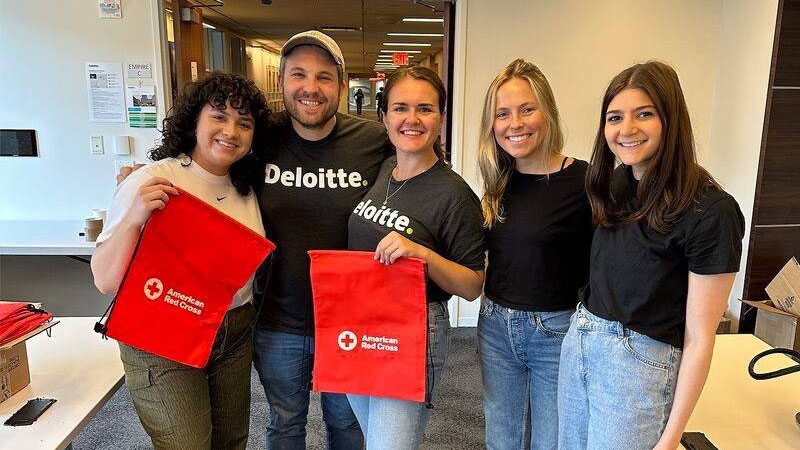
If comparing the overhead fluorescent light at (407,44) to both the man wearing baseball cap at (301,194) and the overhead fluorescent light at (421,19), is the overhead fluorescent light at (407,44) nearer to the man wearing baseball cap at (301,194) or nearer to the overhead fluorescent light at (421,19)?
the overhead fluorescent light at (421,19)

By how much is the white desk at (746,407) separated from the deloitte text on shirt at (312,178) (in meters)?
1.10

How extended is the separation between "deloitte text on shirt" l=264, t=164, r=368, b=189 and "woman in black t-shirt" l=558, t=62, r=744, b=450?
73 centimetres

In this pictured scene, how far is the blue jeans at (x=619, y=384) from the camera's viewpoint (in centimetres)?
106

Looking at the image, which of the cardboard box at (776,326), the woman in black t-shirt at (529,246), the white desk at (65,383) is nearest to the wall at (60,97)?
the white desk at (65,383)

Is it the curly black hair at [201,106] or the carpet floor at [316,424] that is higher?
the curly black hair at [201,106]

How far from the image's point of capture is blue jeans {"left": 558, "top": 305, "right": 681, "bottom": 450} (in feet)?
3.49

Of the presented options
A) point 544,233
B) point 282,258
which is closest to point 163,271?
point 282,258

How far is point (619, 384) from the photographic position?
108 cm

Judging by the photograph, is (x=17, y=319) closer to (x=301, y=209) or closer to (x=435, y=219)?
(x=301, y=209)

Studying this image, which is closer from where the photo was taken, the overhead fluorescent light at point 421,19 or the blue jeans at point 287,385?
the blue jeans at point 287,385

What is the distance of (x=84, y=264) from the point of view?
3574mm

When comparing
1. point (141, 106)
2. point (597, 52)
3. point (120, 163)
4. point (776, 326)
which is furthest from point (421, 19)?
point (776, 326)

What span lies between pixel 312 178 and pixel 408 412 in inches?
27.9

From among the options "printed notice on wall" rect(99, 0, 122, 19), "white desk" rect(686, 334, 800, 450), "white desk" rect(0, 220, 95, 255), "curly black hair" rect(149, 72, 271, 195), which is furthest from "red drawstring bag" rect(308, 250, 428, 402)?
"printed notice on wall" rect(99, 0, 122, 19)
